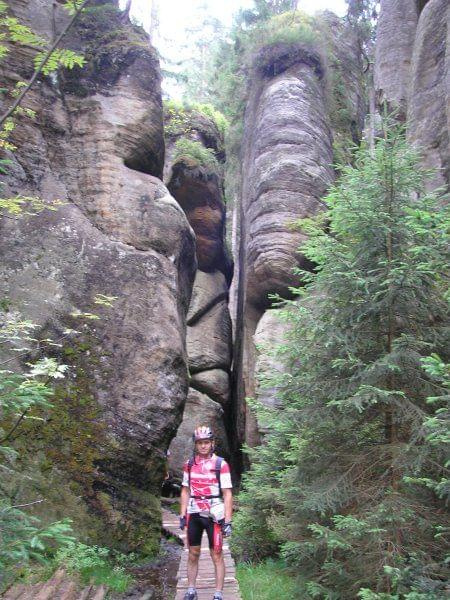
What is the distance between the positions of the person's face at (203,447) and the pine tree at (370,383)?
41.9 inches

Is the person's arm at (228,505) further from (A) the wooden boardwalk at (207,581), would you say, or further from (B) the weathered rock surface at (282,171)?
(B) the weathered rock surface at (282,171)

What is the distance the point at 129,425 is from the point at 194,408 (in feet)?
32.4

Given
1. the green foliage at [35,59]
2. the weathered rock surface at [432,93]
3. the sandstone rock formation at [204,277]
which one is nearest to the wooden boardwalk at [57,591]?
the green foliage at [35,59]

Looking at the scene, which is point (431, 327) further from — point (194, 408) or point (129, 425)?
point (194, 408)

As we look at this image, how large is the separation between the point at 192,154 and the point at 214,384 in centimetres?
857

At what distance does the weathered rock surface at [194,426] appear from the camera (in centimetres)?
1620

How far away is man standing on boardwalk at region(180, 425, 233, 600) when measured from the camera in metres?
5.57

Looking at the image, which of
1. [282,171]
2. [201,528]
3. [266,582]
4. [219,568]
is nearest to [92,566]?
[201,528]

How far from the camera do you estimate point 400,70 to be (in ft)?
40.2

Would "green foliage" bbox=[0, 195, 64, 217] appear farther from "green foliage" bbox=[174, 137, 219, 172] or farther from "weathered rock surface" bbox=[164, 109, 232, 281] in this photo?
"green foliage" bbox=[174, 137, 219, 172]

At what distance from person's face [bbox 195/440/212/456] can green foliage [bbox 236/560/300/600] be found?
1.94 meters

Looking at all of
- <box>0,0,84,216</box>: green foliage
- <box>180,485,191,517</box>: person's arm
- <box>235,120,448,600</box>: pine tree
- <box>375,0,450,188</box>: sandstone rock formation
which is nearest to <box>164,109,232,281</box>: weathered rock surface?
<box>375,0,450,188</box>: sandstone rock formation

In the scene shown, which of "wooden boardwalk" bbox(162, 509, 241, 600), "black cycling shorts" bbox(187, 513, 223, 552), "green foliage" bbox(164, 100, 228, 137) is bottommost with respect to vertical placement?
"wooden boardwalk" bbox(162, 509, 241, 600)

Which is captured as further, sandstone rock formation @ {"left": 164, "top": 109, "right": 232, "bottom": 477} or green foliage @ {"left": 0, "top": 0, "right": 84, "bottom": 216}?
sandstone rock formation @ {"left": 164, "top": 109, "right": 232, "bottom": 477}
